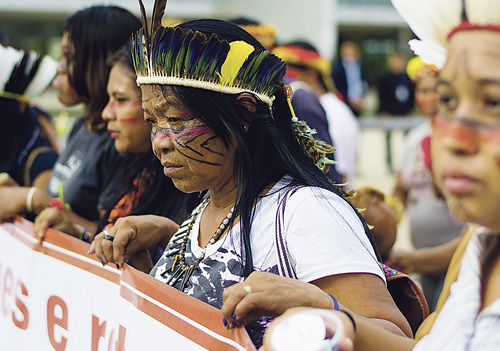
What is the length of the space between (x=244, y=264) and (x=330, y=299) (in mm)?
445

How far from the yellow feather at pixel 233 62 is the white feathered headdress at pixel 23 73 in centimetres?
262

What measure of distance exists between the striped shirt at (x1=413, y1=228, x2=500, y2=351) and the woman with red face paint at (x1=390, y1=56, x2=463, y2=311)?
3091mm

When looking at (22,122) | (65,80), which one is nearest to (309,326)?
(65,80)

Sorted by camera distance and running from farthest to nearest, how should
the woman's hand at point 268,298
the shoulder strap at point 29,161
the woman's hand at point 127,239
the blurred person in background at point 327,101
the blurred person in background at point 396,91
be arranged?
the blurred person in background at point 396,91 < the blurred person in background at point 327,101 < the shoulder strap at point 29,161 < the woman's hand at point 127,239 < the woman's hand at point 268,298

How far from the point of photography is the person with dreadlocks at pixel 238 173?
6.12 feet

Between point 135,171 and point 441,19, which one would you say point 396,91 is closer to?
point 135,171

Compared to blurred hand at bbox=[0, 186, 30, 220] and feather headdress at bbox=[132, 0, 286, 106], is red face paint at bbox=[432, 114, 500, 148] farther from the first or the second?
blurred hand at bbox=[0, 186, 30, 220]

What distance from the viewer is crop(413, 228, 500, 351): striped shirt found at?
1252 mm

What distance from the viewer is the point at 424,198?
15.9ft

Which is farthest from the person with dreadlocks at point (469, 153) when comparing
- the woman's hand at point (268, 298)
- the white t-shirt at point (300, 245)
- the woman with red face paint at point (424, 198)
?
the woman with red face paint at point (424, 198)

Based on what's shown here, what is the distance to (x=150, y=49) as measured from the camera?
2197 mm

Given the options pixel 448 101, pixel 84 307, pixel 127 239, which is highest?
pixel 448 101

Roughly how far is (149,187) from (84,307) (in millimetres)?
666

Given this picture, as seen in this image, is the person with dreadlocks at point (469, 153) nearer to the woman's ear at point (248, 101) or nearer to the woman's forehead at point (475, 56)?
the woman's forehead at point (475, 56)
